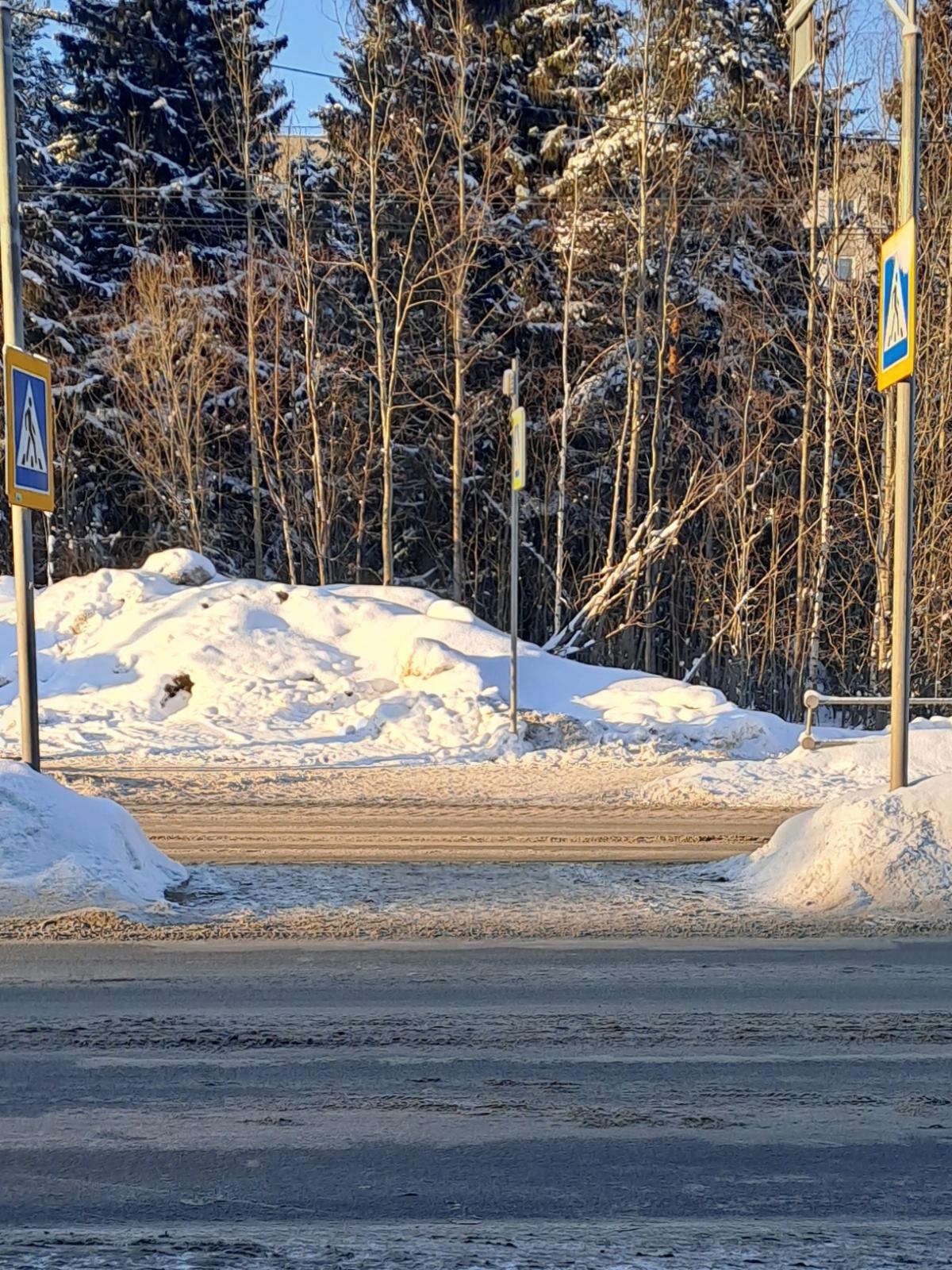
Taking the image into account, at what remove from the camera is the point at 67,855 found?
792 cm

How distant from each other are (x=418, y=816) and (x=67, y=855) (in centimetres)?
441

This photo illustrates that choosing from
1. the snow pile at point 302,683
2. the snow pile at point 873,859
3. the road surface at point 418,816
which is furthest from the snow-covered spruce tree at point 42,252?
the snow pile at point 873,859

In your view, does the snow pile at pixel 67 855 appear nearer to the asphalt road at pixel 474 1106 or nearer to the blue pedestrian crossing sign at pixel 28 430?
the asphalt road at pixel 474 1106

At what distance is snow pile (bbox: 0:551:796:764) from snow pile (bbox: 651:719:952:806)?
1.32 m

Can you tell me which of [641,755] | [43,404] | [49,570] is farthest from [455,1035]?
[49,570]

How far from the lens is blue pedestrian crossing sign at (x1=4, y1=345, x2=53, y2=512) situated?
9688 millimetres

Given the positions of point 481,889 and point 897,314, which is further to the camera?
point 897,314

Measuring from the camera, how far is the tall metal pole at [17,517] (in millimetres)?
9977

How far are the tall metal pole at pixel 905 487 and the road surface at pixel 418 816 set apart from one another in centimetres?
163

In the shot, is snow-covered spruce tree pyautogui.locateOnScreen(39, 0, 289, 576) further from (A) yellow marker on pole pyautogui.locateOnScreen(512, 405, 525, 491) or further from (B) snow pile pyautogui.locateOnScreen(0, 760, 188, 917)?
(B) snow pile pyautogui.locateOnScreen(0, 760, 188, 917)

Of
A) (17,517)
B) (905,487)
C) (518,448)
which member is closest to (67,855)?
(17,517)

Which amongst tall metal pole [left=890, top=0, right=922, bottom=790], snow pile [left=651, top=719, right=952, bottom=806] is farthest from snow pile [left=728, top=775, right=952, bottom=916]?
snow pile [left=651, top=719, right=952, bottom=806]

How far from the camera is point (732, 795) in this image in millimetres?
12977

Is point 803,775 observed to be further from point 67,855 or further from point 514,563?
point 67,855
